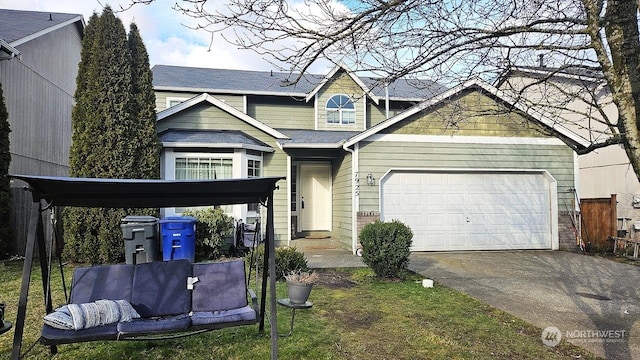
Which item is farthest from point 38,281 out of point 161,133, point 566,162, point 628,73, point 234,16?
point 566,162

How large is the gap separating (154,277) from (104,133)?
6.16m

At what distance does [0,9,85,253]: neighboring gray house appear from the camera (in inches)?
433

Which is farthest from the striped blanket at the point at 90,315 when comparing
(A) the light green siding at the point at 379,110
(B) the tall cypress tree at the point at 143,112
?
(A) the light green siding at the point at 379,110

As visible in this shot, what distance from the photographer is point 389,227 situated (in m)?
7.88

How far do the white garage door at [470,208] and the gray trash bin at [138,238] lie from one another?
221 inches

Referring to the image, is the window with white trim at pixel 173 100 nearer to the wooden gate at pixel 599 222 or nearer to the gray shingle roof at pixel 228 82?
the gray shingle roof at pixel 228 82

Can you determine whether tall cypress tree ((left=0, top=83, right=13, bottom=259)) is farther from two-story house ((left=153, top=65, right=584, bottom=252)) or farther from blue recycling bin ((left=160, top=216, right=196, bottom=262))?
blue recycling bin ((left=160, top=216, right=196, bottom=262))

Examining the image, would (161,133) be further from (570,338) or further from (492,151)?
(570,338)

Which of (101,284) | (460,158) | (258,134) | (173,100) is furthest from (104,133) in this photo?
(460,158)

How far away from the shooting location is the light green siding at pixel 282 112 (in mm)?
14336

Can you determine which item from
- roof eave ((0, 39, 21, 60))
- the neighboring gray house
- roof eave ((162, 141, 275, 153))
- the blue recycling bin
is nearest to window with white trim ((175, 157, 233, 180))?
roof eave ((162, 141, 275, 153))

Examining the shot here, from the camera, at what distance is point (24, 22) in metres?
13.3

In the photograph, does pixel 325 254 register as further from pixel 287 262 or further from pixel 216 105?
pixel 216 105

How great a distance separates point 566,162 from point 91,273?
11970mm
